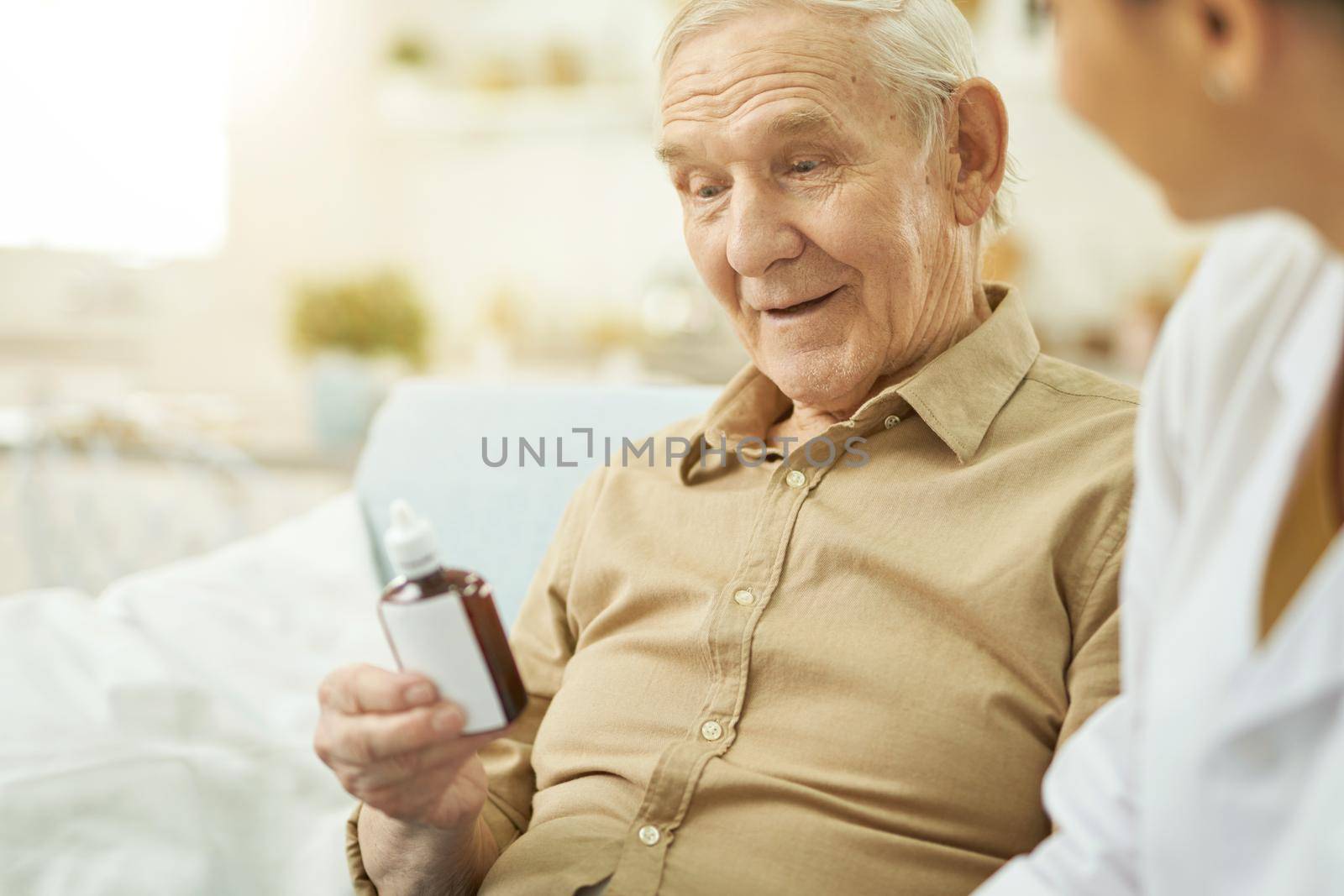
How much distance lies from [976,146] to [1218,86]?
0.66 metres

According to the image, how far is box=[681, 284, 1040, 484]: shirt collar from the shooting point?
3.40ft

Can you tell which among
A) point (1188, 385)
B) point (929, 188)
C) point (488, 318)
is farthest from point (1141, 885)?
point (488, 318)

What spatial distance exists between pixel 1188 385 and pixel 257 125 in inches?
173

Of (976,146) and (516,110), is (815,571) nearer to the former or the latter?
(976,146)

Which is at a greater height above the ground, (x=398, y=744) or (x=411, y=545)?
(x=411, y=545)

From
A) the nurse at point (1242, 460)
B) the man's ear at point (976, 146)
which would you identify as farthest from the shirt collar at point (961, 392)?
the nurse at point (1242, 460)

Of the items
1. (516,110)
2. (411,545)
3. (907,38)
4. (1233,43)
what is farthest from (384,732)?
(516,110)

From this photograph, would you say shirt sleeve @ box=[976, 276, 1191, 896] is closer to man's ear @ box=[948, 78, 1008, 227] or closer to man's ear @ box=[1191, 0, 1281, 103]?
man's ear @ box=[1191, 0, 1281, 103]

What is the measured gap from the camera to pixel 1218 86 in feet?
1.66

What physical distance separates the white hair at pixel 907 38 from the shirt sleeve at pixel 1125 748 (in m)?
0.48

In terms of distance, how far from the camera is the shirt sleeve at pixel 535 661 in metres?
1.12

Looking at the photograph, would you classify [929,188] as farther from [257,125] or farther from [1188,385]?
[257,125]

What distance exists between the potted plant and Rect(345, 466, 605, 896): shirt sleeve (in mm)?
1839

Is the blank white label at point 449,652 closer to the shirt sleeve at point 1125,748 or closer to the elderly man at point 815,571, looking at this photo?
the elderly man at point 815,571
